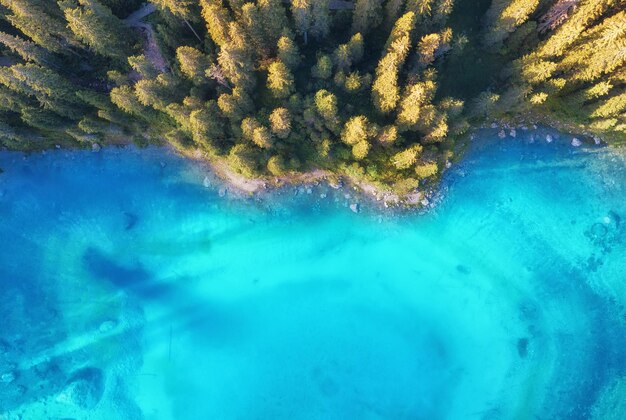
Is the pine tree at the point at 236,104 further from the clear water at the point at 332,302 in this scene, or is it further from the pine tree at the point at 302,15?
the clear water at the point at 332,302

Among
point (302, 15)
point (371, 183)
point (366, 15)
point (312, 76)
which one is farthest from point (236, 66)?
point (371, 183)

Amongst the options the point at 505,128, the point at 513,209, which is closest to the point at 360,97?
the point at 505,128

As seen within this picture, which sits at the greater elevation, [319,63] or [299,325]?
[319,63]

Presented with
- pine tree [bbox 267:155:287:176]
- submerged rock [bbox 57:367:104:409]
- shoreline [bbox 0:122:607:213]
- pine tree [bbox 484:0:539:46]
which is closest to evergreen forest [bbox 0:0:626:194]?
pine tree [bbox 484:0:539:46]

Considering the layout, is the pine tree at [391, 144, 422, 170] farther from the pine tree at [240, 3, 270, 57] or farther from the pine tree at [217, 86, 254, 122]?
the pine tree at [240, 3, 270, 57]

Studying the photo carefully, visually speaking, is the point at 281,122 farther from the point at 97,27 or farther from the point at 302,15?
the point at 97,27

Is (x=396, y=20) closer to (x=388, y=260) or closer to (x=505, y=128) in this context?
(x=505, y=128)
